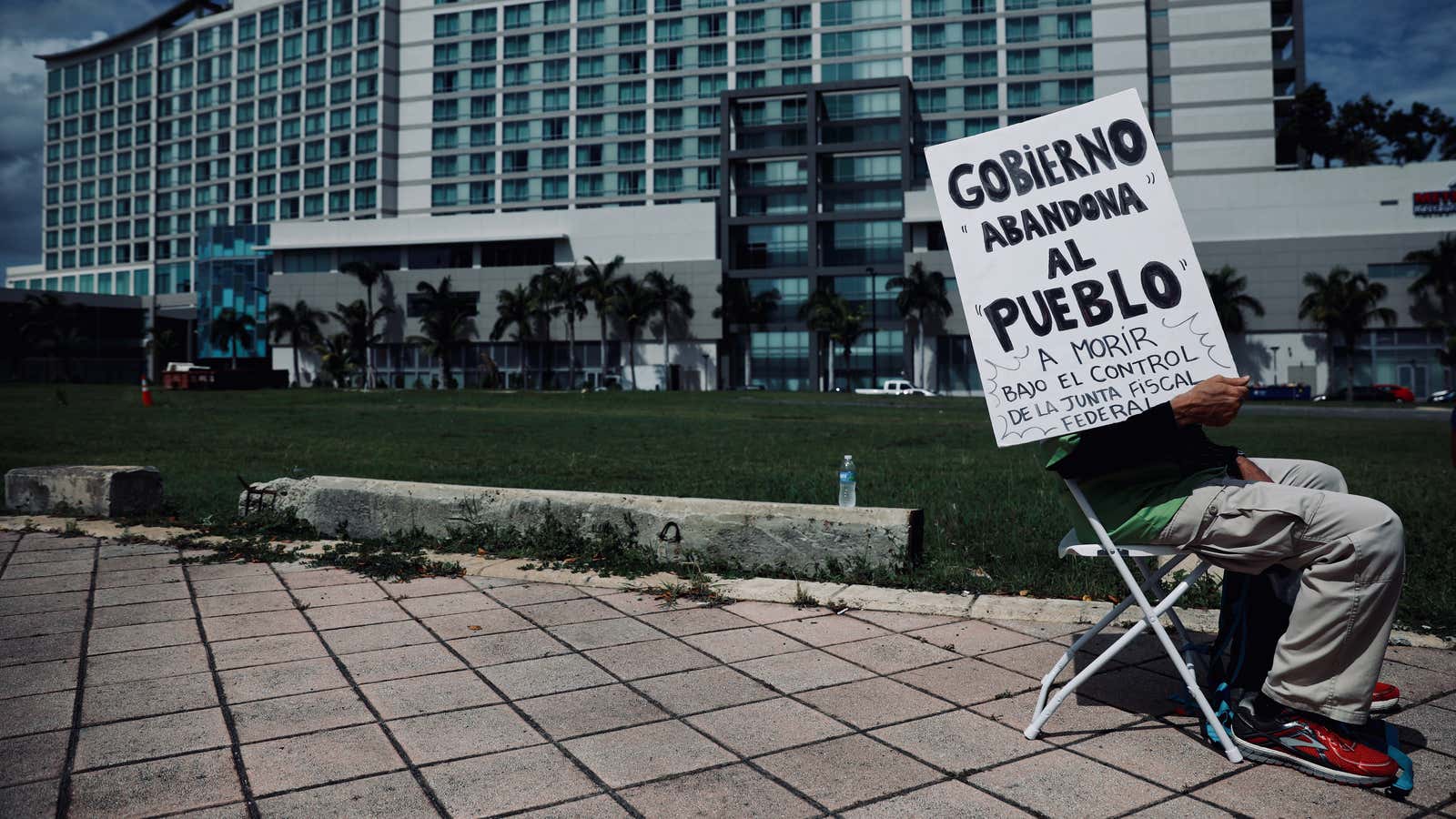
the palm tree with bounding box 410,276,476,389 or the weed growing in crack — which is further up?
the palm tree with bounding box 410,276,476,389

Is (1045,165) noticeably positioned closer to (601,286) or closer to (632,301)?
(632,301)

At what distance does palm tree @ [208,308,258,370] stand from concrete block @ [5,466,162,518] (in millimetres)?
82267

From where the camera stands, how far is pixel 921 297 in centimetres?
6438

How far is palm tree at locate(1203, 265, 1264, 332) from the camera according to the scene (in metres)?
60.1

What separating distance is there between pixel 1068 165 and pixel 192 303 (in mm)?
109739

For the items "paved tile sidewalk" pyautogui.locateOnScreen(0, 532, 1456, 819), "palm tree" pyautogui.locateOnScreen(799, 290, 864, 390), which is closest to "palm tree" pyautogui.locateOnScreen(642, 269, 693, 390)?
"palm tree" pyautogui.locateOnScreen(799, 290, 864, 390)

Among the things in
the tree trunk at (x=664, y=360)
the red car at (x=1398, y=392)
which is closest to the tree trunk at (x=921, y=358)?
the tree trunk at (x=664, y=360)

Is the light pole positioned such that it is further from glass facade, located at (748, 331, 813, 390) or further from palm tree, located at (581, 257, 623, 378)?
palm tree, located at (581, 257, 623, 378)

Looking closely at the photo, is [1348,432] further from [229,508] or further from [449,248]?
[449,248]

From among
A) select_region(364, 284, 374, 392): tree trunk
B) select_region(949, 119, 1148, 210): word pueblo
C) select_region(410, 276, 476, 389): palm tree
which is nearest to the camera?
select_region(949, 119, 1148, 210): word pueblo

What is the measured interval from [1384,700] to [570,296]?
220 feet

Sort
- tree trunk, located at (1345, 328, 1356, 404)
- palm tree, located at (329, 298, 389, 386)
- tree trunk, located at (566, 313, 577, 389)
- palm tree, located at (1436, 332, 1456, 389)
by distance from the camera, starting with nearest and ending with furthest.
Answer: palm tree, located at (1436, 332, 1456, 389) → tree trunk, located at (1345, 328, 1356, 404) → tree trunk, located at (566, 313, 577, 389) → palm tree, located at (329, 298, 389, 386)

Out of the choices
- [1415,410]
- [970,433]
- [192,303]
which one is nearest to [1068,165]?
[970,433]

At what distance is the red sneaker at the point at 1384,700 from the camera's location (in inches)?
125
